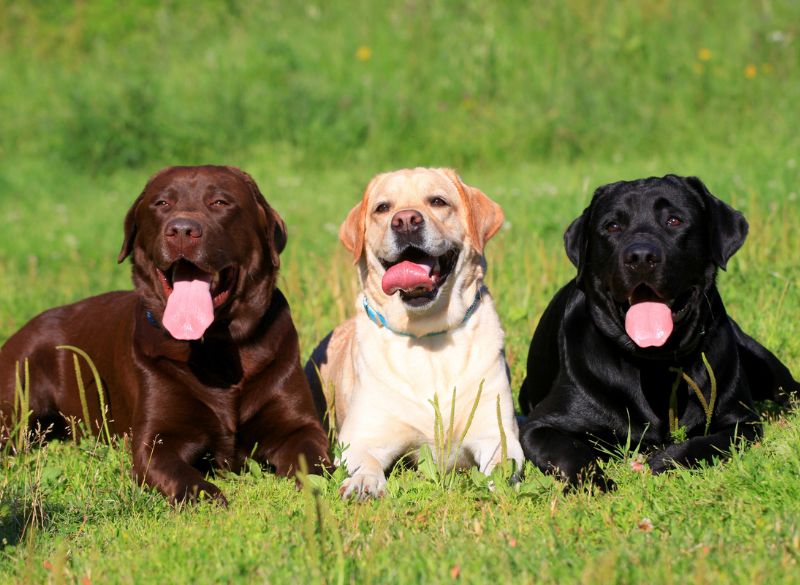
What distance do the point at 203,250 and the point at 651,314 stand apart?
1.98 metres

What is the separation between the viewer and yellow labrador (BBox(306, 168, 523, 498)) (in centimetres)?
484

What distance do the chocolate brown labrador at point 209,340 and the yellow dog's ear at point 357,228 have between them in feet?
1.13

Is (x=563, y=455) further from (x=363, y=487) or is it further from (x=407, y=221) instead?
(x=407, y=221)

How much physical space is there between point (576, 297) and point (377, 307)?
98 cm

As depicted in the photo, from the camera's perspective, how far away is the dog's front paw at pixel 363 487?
14.4 feet

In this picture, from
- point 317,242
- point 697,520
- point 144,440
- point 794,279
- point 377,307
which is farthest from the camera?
point 317,242

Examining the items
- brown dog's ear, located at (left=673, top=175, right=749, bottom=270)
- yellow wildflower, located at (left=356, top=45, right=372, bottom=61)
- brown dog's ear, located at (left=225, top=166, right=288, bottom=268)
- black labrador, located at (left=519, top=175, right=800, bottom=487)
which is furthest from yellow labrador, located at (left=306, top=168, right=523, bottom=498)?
yellow wildflower, located at (left=356, top=45, right=372, bottom=61)

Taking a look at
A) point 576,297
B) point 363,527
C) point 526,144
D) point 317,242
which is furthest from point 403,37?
point 363,527

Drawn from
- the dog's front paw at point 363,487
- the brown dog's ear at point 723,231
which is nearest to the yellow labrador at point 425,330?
the dog's front paw at point 363,487

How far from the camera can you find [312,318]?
737cm

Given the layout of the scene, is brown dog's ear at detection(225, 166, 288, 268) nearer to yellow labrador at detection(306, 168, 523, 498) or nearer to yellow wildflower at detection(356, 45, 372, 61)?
yellow labrador at detection(306, 168, 523, 498)

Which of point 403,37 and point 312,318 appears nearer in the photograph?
point 312,318

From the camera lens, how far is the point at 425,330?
499cm

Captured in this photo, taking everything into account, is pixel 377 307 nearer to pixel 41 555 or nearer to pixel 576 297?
pixel 576 297
